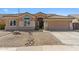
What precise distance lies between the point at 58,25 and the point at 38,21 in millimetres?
982

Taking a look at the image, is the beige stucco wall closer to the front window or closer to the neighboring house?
the neighboring house

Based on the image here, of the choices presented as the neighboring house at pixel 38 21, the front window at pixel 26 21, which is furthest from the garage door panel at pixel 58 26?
the front window at pixel 26 21

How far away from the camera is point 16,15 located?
9.30 m

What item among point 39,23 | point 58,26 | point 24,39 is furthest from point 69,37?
point 24,39

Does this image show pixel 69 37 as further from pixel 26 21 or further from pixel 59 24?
pixel 26 21

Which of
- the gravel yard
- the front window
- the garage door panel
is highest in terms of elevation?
the front window

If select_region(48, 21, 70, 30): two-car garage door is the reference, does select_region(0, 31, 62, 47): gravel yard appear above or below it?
below

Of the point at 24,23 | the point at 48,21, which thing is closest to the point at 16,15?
the point at 24,23

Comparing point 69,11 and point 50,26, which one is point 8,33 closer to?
point 50,26

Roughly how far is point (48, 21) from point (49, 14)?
1.10 ft

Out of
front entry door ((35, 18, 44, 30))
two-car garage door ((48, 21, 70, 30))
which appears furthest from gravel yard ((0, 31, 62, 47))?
two-car garage door ((48, 21, 70, 30))

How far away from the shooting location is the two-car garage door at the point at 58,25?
946 centimetres

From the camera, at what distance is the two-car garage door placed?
9.46 metres

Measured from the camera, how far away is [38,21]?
9336 millimetres
